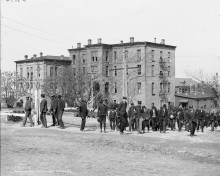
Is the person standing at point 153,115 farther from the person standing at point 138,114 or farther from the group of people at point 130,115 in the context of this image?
the person standing at point 138,114

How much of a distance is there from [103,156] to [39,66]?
66.6 m

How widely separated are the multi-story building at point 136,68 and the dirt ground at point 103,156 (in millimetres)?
49224

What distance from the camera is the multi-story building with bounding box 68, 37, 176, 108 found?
69.6 m

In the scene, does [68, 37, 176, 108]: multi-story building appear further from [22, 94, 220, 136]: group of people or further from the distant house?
[22, 94, 220, 136]: group of people

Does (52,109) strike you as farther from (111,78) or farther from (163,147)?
(111,78)

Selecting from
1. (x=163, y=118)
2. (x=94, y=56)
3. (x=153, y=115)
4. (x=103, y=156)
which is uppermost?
(x=94, y=56)

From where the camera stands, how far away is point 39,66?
7844 cm

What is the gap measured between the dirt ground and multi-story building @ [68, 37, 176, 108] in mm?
49224

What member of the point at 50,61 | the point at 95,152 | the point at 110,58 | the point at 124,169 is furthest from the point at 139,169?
the point at 50,61

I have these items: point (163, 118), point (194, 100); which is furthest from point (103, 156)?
point (194, 100)

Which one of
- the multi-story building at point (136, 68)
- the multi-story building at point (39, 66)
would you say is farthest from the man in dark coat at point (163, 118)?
the multi-story building at point (39, 66)

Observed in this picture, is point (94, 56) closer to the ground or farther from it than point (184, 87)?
farther from it

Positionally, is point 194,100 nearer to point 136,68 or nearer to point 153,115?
point 136,68

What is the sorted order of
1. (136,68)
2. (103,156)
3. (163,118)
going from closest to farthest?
(103,156) < (163,118) < (136,68)
